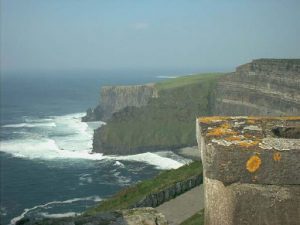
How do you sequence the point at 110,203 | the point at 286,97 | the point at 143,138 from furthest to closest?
the point at 143,138, the point at 286,97, the point at 110,203

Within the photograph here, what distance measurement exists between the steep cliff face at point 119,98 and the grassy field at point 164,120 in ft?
15.7

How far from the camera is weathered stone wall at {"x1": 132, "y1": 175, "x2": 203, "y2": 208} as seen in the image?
1725cm

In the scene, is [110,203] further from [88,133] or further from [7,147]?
[88,133]

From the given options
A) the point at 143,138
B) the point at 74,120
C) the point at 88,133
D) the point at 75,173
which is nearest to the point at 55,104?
the point at 74,120

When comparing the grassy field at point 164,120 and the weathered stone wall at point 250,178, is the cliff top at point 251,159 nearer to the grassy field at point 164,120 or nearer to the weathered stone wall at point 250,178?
the weathered stone wall at point 250,178

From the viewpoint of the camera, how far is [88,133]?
371ft

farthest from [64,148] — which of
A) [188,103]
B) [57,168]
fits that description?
[188,103]

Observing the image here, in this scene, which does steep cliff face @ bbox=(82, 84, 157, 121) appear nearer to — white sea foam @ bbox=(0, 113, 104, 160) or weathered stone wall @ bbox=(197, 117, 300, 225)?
white sea foam @ bbox=(0, 113, 104, 160)

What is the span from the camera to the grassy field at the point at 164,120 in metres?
100

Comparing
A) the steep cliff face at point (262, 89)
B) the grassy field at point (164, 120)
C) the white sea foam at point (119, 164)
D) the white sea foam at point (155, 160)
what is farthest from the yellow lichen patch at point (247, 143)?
the grassy field at point (164, 120)

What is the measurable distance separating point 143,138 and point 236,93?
84.9ft

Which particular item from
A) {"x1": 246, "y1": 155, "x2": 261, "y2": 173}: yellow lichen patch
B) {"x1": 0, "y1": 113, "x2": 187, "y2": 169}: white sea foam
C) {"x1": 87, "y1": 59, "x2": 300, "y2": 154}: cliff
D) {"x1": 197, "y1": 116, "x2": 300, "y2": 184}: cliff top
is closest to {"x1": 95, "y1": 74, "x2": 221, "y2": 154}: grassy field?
{"x1": 87, "y1": 59, "x2": 300, "y2": 154}: cliff

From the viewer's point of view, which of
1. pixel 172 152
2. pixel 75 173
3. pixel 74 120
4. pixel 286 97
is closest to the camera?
pixel 75 173

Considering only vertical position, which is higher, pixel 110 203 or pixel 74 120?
pixel 110 203
